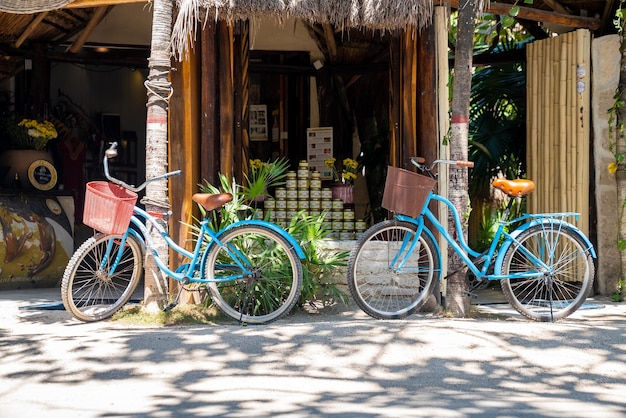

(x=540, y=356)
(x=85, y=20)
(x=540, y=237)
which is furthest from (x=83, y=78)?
(x=540, y=356)

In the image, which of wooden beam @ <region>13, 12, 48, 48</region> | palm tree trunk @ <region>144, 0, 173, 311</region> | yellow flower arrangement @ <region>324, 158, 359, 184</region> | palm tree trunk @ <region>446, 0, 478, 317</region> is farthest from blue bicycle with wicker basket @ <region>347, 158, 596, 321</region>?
wooden beam @ <region>13, 12, 48, 48</region>

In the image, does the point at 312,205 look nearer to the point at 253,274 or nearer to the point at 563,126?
the point at 253,274

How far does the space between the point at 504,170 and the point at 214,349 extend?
5.32 metres

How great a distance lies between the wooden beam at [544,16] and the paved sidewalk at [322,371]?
3.10m

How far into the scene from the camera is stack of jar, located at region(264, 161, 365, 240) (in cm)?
752

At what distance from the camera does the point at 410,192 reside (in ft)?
19.3

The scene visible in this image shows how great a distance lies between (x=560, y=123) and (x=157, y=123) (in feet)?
13.4

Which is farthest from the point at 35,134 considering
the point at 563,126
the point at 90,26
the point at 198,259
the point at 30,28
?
the point at 563,126

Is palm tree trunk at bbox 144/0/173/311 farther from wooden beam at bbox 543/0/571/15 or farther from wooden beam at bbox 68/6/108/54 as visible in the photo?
wooden beam at bbox 543/0/571/15

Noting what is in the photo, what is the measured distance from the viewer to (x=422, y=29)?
22.6 ft

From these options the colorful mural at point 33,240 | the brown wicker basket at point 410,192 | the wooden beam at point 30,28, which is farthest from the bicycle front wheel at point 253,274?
the wooden beam at point 30,28

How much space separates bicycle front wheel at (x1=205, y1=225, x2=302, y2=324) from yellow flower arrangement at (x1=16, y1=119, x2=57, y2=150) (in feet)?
12.0

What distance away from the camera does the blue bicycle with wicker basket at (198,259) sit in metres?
5.67

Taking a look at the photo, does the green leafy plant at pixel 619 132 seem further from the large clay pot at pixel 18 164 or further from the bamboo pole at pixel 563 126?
the large clay pot at pixel 18 164
